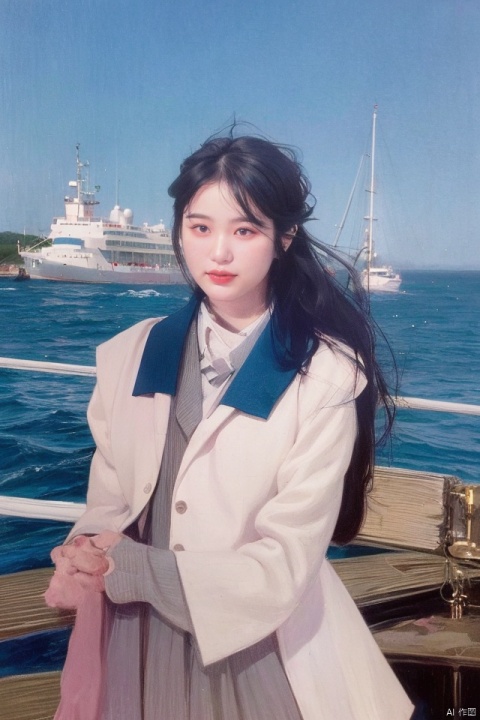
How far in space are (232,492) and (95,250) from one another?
946 millimetres

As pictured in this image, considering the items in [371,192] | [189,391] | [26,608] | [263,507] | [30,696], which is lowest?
[30,696]

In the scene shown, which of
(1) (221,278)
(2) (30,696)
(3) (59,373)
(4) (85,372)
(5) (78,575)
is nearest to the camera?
(5) (78,575)

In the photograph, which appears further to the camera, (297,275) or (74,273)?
(74,273)

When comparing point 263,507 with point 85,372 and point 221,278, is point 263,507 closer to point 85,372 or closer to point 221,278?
point 221,278

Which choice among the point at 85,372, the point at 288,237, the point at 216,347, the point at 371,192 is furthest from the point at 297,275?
the point at 85,372

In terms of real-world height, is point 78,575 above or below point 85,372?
below

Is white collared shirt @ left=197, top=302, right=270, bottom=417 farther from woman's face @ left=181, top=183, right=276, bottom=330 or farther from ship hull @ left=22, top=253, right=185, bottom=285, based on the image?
ship hull @ left=22, top=253, right=185, bottom=285

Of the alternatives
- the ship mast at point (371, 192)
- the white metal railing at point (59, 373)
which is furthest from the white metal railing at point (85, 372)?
the ship mast at point (371, 192)

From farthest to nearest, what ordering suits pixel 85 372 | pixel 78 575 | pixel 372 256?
pixel 85 372 → pixel 372 256 → pixel 78 575

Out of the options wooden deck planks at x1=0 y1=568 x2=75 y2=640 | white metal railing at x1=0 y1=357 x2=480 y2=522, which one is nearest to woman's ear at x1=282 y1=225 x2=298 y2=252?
white metal railing at x1=0 y1=357 x2=480 y2=522

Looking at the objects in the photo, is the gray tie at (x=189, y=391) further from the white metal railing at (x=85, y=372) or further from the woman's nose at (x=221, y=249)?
the white metal railing at (x=85, y=372)

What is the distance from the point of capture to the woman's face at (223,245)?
3.37 feet

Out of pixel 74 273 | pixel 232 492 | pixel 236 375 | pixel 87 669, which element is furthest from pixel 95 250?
pixel 87 669

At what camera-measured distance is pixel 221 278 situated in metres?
1.07
